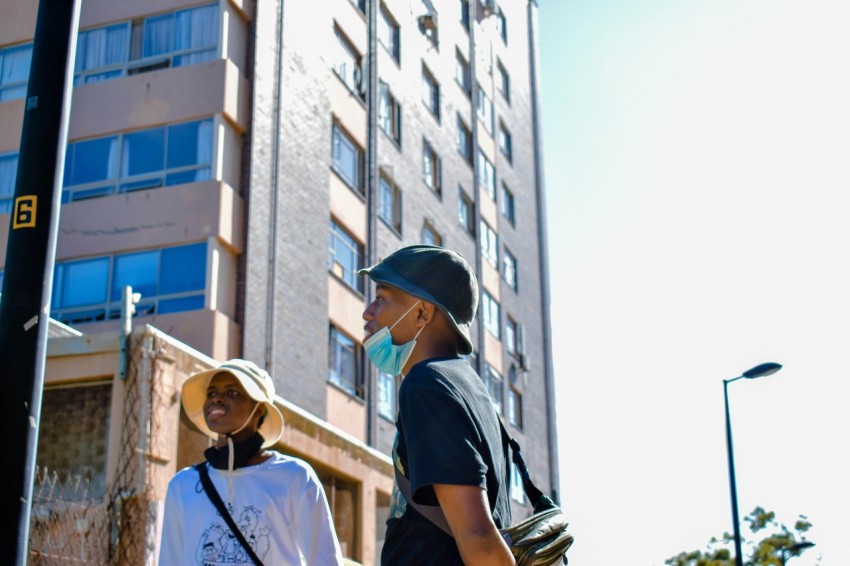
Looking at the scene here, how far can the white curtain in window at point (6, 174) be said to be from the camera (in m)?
22.6

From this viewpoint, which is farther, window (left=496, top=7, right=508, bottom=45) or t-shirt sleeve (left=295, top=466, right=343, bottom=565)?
window (left=496, top=7, right=508, bottom=45)

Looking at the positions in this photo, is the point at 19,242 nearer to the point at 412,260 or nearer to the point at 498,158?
the point at 412,260

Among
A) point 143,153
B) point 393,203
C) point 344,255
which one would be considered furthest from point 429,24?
point 143,153

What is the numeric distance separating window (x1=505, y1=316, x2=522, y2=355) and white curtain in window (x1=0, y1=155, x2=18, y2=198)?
17.7 meters

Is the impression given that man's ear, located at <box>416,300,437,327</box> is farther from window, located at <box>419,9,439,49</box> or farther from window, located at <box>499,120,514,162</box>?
window, located at <box>499,120,514,162</box>

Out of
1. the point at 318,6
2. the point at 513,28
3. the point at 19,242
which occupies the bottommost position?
the point at 19,242

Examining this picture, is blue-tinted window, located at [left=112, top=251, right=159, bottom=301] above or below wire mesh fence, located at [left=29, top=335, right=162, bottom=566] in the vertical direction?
above

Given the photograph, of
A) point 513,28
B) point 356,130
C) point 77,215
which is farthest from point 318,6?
point 513,28

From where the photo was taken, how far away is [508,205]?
39844 millimetres

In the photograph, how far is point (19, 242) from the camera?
20.2 feet

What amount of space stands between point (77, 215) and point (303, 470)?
1730cm

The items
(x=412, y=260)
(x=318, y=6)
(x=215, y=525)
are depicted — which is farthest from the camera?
(x=318, y=6)

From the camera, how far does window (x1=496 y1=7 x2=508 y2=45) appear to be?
138 ft

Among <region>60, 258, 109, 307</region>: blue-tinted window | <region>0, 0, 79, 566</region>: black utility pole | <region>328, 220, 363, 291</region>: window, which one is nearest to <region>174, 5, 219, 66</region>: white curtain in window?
<region>60, 258, 109, 307</region>: blue-tinted window
